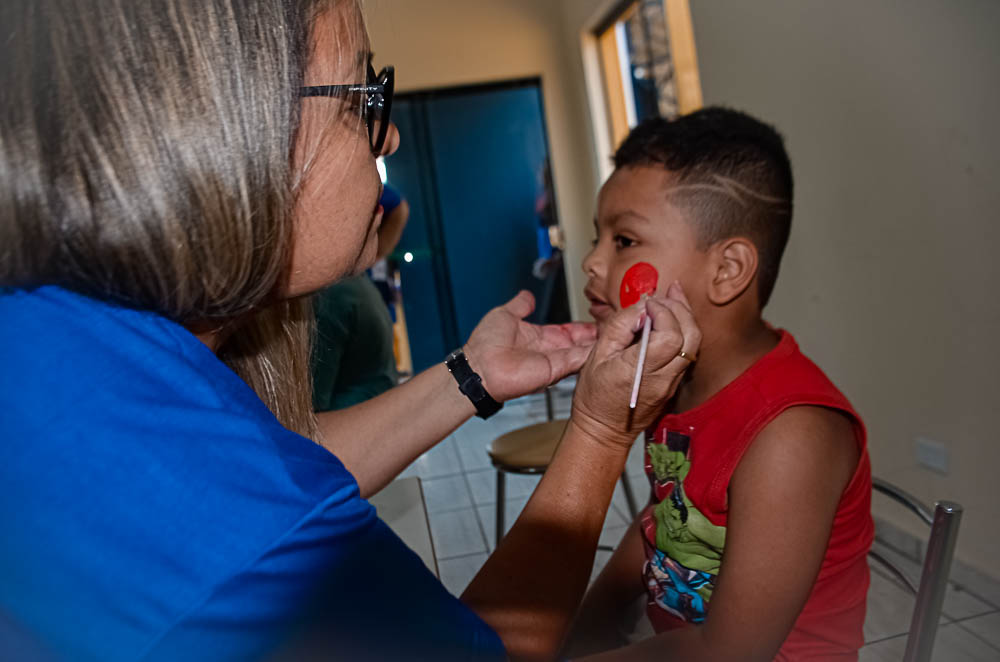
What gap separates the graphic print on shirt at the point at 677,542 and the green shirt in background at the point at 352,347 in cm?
88

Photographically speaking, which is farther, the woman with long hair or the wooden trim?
the wooden trim

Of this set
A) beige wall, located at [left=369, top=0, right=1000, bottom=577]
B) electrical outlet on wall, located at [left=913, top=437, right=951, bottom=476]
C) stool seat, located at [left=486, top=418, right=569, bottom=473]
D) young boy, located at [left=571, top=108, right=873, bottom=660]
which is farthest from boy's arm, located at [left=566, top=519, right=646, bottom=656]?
electrical outlet on wall, located at [left=913, top=437, right=951, bottom=476]

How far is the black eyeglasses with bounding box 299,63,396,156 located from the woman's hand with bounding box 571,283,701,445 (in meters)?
0.39

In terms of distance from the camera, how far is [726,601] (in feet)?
2.95

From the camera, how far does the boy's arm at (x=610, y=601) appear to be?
3.99 feet

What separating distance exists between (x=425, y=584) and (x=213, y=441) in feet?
0.77

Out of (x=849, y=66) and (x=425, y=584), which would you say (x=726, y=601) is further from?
(x=849, y=66)

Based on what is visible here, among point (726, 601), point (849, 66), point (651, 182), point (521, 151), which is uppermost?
point (521, 151)

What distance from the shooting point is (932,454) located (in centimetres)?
215

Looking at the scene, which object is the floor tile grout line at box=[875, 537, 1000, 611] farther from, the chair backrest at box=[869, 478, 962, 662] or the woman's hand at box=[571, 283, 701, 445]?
the woman's hand at box=[571, 283, 701, 445]

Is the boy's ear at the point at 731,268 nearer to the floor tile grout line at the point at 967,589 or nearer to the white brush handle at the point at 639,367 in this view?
the white brush handle at the point at 639,367

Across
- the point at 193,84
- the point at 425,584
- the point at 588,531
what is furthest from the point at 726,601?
the point at 193,84

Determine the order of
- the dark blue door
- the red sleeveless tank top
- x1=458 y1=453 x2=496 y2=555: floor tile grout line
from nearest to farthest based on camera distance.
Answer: the red sleeveless tank top, x1=458 y1=453 x2=496 y2=555: floor tile grout line, the dark blue door

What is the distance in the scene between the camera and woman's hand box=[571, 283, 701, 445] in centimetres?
87
